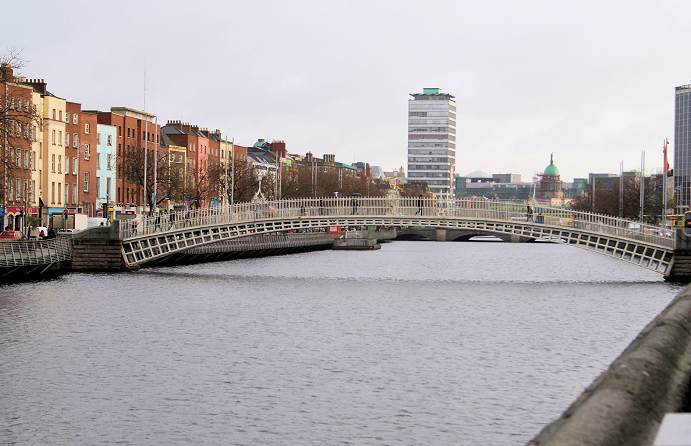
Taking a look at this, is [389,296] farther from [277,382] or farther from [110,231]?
[277,382]

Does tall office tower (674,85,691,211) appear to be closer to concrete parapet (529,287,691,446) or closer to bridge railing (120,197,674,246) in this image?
bridge railing (120,197,674,246)

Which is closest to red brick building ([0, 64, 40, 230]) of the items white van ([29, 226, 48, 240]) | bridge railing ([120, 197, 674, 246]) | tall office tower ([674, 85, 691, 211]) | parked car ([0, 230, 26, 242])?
white van ([29, 226, 48, 240])

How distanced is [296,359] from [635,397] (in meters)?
17.0

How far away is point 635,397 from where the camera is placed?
5.75m

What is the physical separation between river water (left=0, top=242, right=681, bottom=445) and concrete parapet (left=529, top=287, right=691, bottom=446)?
25.5 ft

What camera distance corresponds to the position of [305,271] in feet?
190

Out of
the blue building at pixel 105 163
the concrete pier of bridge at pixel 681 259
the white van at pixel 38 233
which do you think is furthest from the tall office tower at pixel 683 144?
the white van at pixel 38 233

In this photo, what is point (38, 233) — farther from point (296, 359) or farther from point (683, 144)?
point (683, 144)

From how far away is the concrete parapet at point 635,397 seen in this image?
16.9 feet

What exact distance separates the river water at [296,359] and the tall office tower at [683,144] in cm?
9061

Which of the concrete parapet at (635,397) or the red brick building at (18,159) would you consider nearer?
the concrete parapet at (635,397)

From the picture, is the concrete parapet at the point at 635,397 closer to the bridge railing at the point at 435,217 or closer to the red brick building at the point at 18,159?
the red brick building at the point at 18,159

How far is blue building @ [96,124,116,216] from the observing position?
86.1 meters

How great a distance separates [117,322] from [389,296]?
14861 mm
